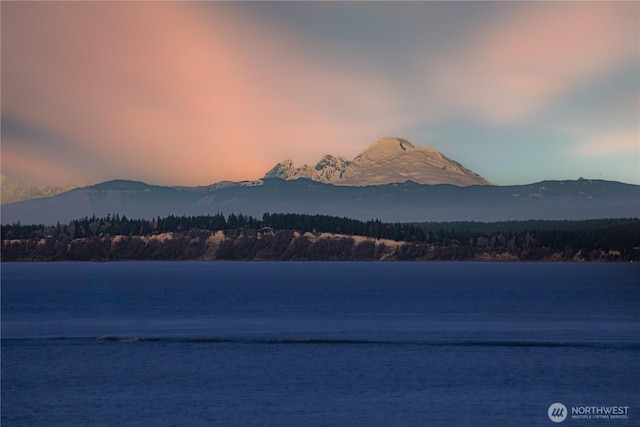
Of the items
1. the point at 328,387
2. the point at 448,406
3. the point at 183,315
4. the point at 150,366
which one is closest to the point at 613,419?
the point at 448,406

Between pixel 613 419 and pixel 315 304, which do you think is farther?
pixel 315 304

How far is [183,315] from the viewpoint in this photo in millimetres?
146500

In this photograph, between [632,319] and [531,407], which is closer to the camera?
[531,407]

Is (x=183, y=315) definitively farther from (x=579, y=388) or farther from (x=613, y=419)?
(x=613, y=419)

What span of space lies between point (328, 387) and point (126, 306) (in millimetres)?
105175

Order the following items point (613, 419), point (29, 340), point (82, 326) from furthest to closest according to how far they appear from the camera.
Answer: point (82, 326), point (29, 340), point (613, 419)

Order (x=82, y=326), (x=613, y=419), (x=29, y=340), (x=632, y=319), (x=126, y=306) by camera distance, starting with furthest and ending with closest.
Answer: (x=126, y=306) < (x=632, y=319) < (x=82, y=326) < (x=29, y=340) < (x=613, y=419)

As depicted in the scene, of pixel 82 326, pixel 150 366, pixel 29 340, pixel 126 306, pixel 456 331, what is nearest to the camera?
pixel 150 366

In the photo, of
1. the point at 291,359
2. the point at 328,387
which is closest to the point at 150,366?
the point at 291,359

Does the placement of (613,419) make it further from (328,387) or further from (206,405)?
(206,405)

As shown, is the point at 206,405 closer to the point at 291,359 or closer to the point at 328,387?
the point at 328,387

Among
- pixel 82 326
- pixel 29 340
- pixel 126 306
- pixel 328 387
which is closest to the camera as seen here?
pixel 328 387

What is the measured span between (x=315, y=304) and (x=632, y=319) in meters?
63.4

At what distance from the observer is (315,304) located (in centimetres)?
17650
